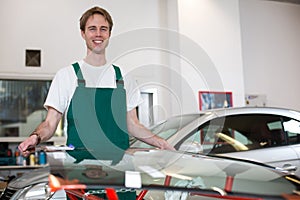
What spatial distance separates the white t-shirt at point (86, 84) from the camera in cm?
168

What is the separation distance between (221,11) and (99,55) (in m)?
4.33

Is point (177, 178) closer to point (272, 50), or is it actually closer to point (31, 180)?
point (31, 180)

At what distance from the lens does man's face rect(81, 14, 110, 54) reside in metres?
1.68

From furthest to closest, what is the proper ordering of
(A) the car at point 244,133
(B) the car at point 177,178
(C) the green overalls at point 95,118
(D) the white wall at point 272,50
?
(D) the white wall at point 272,50
(A) the car at point 244,133
(C) the green overalls at point 95,118
(B) the car at point 177,178

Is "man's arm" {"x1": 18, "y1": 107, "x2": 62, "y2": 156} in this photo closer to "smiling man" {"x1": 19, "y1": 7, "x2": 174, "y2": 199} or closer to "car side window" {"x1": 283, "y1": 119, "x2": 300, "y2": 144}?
"smiling man" {"x1": 19, "y1": 7, "x2": 174, "y2": 199}

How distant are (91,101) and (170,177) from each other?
Result: 83 cm

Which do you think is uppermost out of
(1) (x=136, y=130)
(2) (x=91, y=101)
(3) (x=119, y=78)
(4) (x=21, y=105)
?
(4) (x=21, y=105)

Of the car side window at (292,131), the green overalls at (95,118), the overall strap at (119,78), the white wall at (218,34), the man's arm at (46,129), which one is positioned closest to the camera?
the man's arm at (46,129)

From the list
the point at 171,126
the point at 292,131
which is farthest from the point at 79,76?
the point at 292,131

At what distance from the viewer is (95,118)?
1.67m

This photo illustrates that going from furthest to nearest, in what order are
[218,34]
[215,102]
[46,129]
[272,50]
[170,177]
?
[272,50], [218,34], [215,102], [46,129], [170,177]

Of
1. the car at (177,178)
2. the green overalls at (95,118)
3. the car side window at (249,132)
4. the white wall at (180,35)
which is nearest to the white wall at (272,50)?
the white wall at (180,35)

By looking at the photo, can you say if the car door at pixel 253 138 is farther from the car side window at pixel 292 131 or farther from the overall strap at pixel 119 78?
the overall strap at pixel 119 78

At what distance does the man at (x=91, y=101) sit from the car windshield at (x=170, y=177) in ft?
1.88
